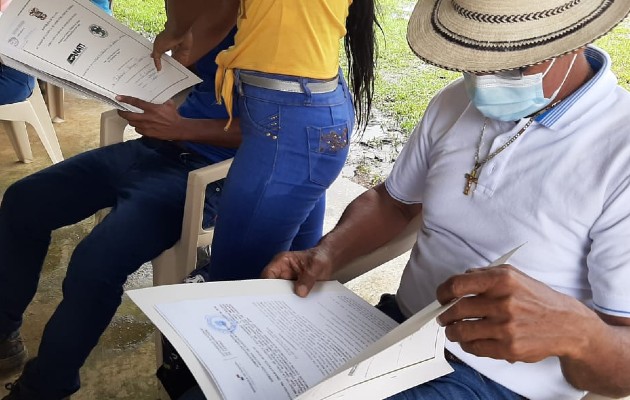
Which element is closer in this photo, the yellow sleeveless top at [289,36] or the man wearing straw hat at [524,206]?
the man wearing straw hat at [524,206]

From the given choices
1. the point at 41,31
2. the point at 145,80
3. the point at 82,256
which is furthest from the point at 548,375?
the point at 41,31

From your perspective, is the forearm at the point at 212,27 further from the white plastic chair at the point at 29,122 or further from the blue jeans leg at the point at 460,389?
the white plastic chair at the point at 29,122

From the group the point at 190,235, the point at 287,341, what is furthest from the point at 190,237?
the point at 287,341

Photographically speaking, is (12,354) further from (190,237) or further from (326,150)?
(326,150)

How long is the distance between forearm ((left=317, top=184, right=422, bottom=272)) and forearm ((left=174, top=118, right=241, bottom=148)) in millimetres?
456

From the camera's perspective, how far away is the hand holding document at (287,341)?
0.86 meters

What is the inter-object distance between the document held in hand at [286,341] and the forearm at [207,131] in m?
0.63

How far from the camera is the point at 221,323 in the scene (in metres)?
1.02

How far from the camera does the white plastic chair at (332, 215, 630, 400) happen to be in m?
1.36

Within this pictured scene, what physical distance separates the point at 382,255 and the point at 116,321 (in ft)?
3.51

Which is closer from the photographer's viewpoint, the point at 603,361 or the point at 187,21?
the point at 603,361

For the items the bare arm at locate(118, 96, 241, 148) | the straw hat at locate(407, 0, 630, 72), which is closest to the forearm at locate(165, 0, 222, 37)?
the bare arm at locate(118, 96, 241, 148)

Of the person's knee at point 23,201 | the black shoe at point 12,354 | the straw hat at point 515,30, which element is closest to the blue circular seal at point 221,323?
the straw hat at point 515,30

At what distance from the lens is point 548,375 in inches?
42.6
